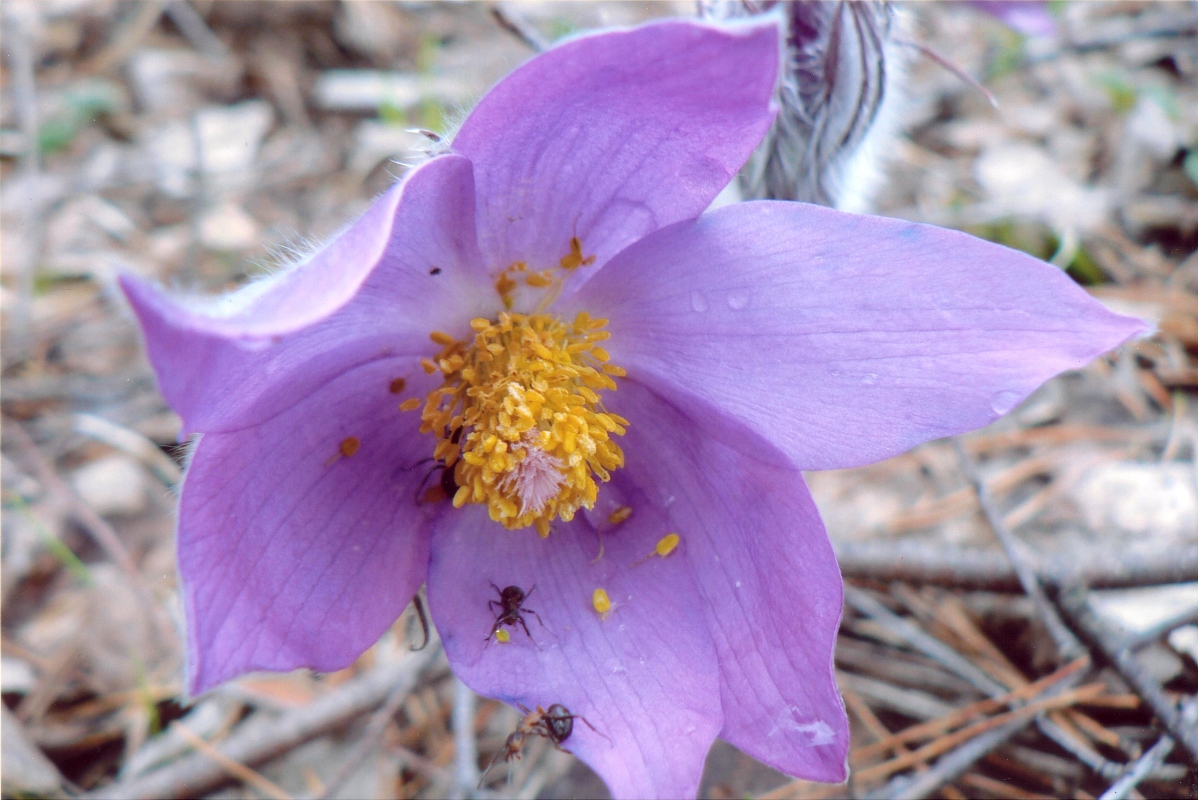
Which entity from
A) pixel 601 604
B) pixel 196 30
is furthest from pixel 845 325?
pixel 196 30

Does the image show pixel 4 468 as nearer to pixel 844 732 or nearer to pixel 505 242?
pixel 505 242

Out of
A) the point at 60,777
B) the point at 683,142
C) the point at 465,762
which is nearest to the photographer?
the point at 683,142

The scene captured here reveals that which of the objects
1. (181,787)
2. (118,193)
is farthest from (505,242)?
(118,193)

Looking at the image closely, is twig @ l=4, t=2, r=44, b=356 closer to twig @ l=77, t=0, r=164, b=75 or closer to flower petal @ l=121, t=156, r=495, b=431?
twig @ l=77, t=0, r=164, b=75

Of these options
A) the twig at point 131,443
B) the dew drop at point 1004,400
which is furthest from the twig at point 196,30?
the dew drop at point 1004,400

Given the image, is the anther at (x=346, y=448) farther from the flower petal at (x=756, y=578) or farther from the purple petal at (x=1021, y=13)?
the purple petal at (x=1021, y=13)

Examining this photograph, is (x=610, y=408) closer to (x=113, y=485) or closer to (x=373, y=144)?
(x=113, y=485)
